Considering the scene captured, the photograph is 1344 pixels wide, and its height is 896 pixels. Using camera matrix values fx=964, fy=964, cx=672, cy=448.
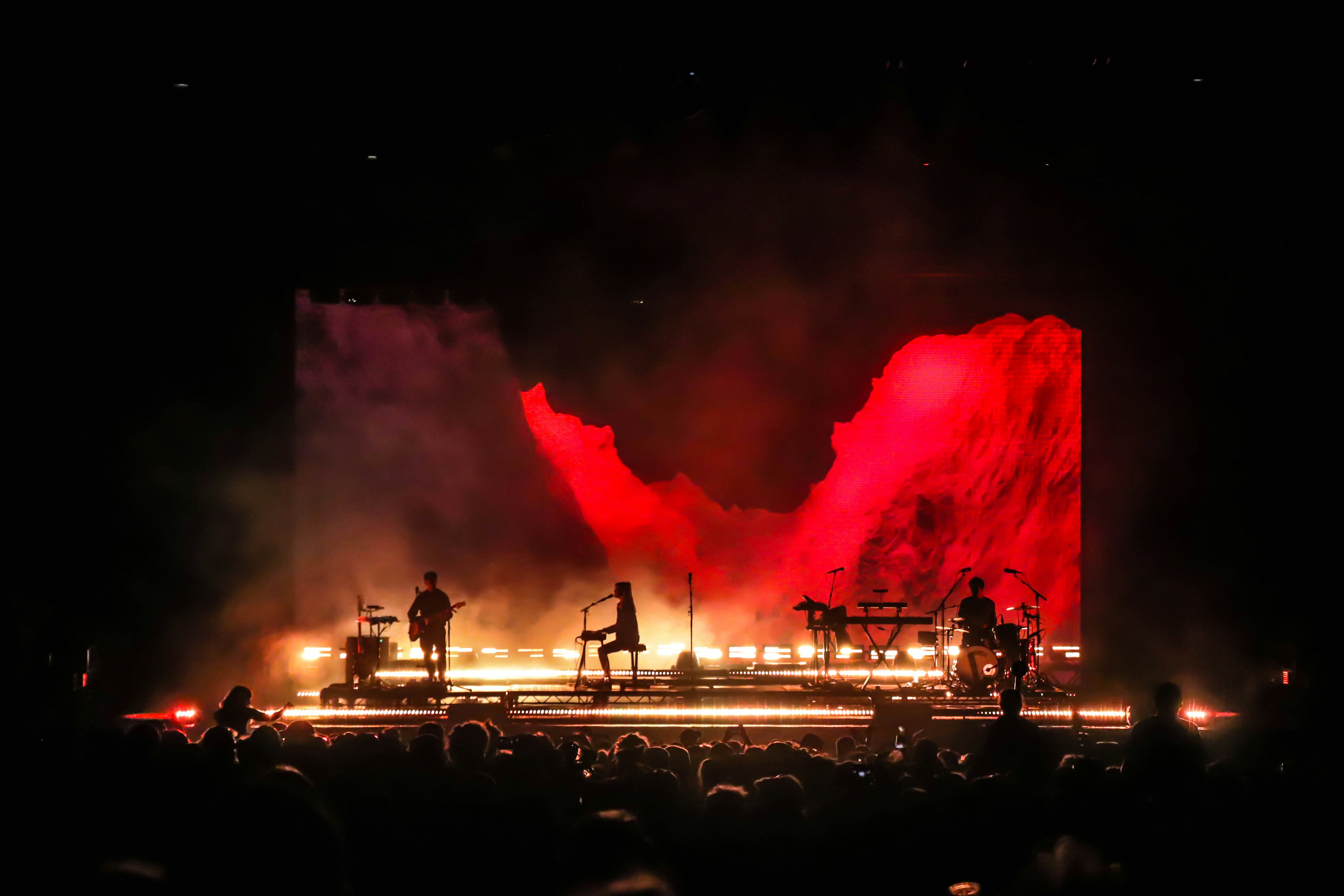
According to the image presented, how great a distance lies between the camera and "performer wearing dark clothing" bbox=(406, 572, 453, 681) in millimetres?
9750

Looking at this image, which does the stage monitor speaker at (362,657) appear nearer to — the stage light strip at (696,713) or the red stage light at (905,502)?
the stage light strip at (696,713)

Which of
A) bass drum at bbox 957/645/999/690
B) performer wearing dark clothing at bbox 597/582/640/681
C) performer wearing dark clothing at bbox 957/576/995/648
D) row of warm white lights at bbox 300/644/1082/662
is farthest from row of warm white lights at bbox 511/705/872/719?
row of warm white lights at bbox 300/644/1082/662

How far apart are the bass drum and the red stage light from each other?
2.42 metres

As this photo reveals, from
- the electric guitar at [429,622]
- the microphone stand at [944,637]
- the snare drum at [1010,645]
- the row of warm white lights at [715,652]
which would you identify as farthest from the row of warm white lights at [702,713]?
the row of warm white lights at [715,652]

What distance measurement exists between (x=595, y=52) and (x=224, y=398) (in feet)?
18.0

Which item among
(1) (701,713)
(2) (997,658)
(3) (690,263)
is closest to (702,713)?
(1) (701,713)

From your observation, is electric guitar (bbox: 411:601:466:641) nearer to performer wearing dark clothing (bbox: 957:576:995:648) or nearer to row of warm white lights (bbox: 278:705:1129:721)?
row of warm white lights (bbox: 278:705:1129:721)

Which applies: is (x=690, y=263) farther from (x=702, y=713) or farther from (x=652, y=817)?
(x=652, y=817)

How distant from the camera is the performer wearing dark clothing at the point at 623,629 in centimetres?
982

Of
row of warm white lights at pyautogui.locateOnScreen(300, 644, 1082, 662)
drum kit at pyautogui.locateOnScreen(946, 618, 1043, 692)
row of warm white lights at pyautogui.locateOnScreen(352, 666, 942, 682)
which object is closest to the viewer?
drum kit at pyautogui.locateOnScreen(946, 618, 1043, 692)

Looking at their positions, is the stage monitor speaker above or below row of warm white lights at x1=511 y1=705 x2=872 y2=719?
above

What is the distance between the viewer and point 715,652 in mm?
11961

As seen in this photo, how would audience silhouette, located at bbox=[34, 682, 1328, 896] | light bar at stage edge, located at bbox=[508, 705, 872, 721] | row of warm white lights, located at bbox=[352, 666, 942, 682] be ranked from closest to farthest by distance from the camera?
audience silhouette, located at bbox=[34, 682, 1328, 896] < light bar at stage edge, located at bbox=[508, 705, 872, 721] < row of warm white lights, located at bbox=[352, 666, 942, 682]

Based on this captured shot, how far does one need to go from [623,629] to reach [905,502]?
4292 millimetres
